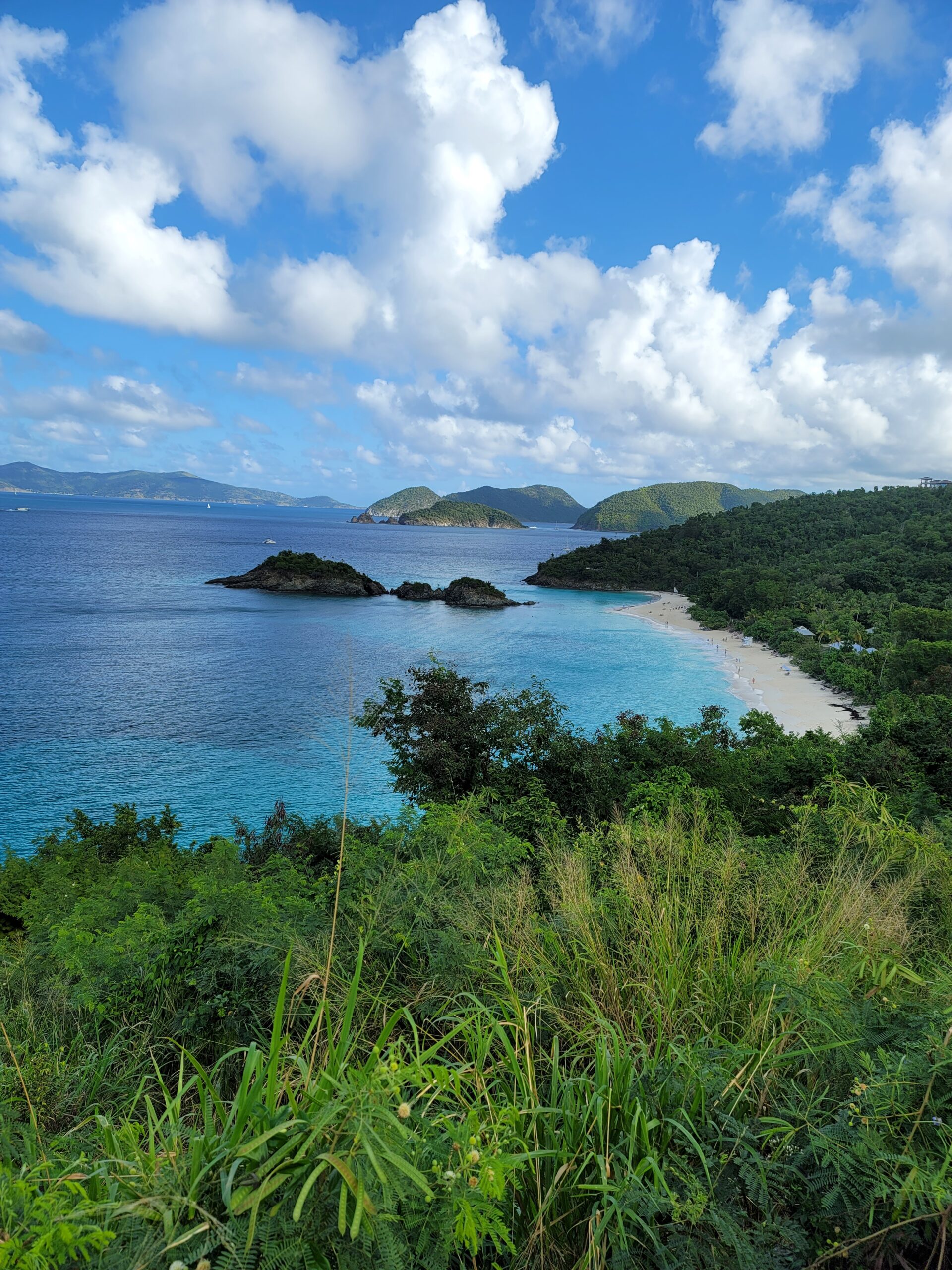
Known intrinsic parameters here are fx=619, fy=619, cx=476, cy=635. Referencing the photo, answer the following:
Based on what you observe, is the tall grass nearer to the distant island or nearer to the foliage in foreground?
the foliage in foreground

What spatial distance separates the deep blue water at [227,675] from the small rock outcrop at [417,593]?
10.3 ft

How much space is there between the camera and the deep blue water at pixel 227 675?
72.2ft

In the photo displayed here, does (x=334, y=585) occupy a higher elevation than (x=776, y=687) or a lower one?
higher

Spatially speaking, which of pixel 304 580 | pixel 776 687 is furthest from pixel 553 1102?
pixel 304 580

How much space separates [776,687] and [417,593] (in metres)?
43.1

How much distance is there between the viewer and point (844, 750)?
48.2 ft

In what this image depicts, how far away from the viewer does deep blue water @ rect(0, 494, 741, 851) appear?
2200cm

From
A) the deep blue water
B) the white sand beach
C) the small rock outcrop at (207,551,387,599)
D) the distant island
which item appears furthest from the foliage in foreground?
the small rock outcrop at (207,551,387,599)

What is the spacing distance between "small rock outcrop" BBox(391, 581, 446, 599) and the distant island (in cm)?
6

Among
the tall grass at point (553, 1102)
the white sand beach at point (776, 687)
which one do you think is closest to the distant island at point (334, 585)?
the white sand beach at point (776, 687)

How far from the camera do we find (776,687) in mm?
41062

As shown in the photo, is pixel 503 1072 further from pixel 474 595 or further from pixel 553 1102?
pixel 474 595

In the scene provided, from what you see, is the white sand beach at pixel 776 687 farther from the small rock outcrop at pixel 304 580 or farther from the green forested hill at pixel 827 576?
the small rock outcrop at pixel 304 580

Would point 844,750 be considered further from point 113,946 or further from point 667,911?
point 113,946
